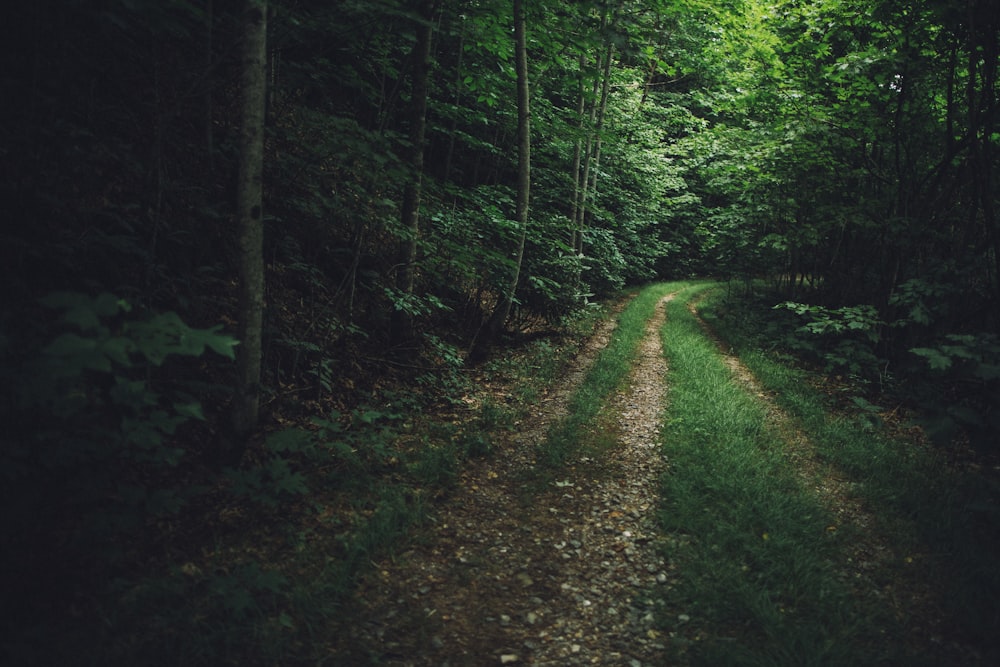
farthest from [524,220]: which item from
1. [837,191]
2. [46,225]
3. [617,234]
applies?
[617,234]

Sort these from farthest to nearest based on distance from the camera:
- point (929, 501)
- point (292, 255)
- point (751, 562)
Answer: point (292, 255), point (929, 501), point (751, 562)

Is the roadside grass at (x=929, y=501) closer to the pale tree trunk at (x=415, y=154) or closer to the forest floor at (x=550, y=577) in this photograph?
the forest floor at (x=550, y=577)

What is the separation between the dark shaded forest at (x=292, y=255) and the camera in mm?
2959

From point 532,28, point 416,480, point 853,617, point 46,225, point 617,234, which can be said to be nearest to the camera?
point 853,617

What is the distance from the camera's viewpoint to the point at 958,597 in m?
3.61

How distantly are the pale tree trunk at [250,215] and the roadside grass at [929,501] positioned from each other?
6184mm

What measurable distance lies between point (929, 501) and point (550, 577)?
176 inches

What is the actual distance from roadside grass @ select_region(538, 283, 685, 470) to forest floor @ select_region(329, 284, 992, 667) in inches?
7.0

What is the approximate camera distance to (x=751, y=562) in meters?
4.05

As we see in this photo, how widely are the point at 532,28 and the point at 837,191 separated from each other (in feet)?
29.4

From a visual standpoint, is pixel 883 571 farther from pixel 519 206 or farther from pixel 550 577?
pixel 519 206

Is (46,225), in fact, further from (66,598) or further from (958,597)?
Answer: (958,597)

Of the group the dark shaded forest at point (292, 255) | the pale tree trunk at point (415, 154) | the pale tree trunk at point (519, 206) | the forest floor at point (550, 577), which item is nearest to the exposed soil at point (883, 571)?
the forest floor at point (550, 577)

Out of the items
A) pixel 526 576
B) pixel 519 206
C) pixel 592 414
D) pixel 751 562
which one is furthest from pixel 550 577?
pixel 519 206
